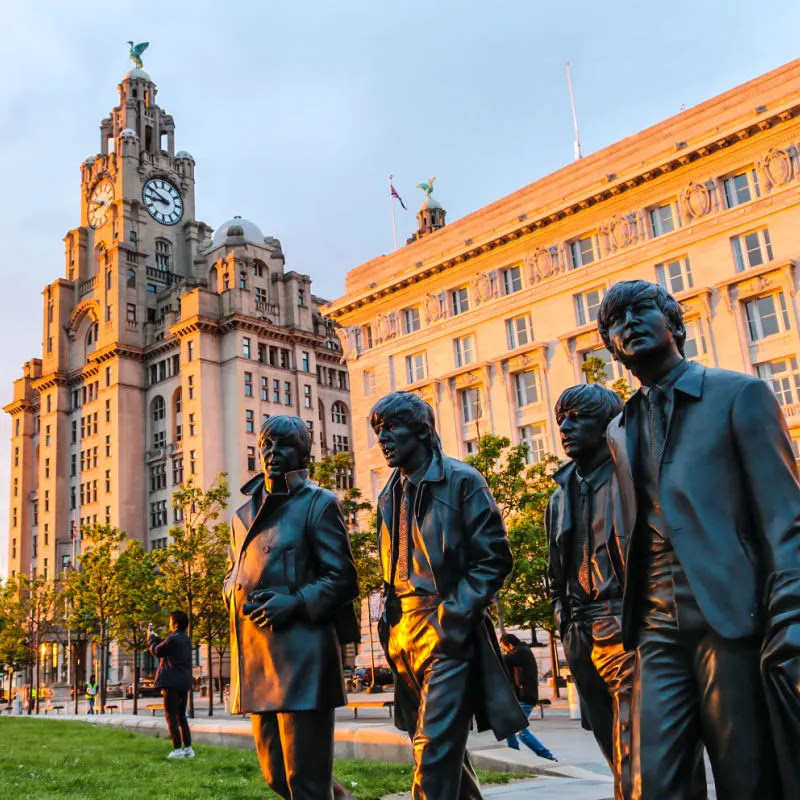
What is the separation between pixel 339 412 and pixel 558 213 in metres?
40.9

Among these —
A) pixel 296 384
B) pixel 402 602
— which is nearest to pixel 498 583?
pixel 402 602

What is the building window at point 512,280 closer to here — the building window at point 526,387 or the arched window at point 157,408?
the building window at point 526,387

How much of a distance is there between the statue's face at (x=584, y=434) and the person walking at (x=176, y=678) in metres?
8.45

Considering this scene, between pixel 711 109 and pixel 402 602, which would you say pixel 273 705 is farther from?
pixel 711 109

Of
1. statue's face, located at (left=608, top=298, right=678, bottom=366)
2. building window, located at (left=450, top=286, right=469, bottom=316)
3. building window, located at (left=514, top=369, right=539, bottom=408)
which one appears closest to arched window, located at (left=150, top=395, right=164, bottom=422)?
building window, located at (left=450, top=286, right=469, bottom=316)

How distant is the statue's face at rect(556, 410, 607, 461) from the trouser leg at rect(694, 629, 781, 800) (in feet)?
8.95

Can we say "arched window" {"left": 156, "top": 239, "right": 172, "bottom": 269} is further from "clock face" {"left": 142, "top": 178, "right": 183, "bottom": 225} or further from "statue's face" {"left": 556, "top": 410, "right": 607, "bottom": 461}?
"statue's face" {"left": 556, "top": 410, "right": 607, "bottom": 461}

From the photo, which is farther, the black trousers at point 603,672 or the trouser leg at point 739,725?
the black trousers at point 603,672

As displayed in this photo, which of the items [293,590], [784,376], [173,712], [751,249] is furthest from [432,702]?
[751,249]

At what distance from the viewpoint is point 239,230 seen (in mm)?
85062

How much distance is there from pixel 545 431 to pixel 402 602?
42.3 metres

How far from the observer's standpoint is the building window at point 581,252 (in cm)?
4684

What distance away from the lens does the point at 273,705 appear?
5180 millimetres

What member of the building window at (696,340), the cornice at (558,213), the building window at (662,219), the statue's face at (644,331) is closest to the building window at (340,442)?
the cornice at (558,213)
